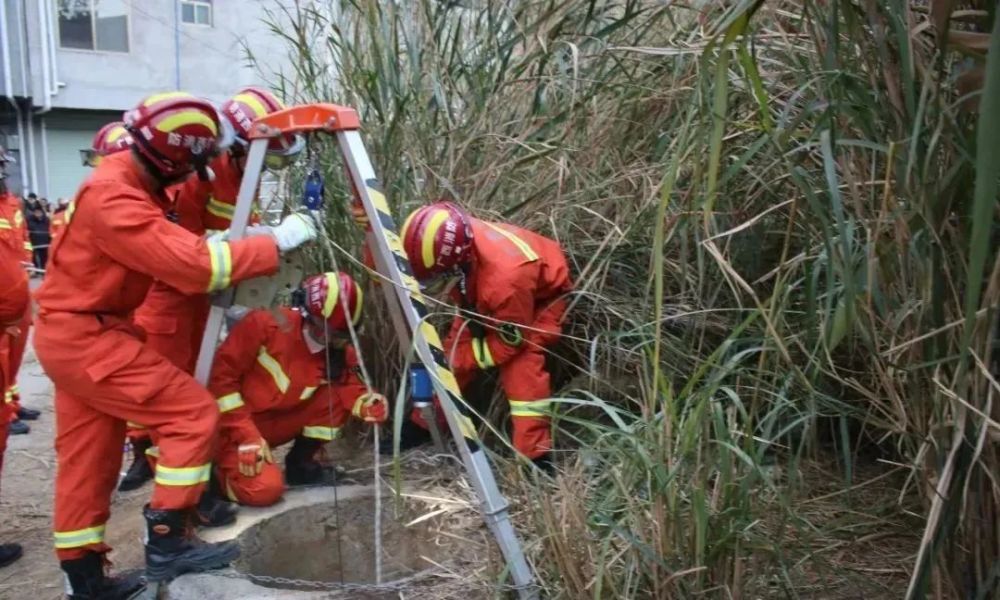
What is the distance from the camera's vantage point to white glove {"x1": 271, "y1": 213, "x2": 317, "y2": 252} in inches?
121

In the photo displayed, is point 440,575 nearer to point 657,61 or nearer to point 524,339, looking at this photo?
point 524,339

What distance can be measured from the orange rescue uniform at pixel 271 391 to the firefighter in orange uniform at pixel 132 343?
46 centimetres

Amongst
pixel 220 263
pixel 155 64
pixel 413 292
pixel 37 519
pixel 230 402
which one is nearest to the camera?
pixel 413 292

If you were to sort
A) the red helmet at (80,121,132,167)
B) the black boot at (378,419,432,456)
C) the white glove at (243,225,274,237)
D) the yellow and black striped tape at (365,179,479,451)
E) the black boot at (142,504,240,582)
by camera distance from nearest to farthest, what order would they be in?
the yellow and black striped tape at (365,179,479,451) < the black boot at (142,504,240,582) < the white glove at (243,225,274,237) < the black boot at (378,419,432,456) < the red helmet at (80,121,132,167)

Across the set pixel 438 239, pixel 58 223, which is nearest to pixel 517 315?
pixel 438 239

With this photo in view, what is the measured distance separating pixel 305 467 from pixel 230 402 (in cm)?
51

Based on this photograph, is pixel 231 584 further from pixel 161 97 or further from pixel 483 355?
pixel 161 97

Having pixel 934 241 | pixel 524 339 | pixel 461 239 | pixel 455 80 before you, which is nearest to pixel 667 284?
pixel 524 339

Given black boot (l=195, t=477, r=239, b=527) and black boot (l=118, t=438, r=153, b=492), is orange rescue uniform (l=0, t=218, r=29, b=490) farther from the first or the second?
black boot (l=195, t=477, r=239, b=527)

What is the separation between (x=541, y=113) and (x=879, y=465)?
2.10 metres

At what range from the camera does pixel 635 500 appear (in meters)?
2.38

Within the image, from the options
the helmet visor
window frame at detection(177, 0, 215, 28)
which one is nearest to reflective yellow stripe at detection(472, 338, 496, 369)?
the helmet visor

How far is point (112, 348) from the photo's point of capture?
3.05 meters

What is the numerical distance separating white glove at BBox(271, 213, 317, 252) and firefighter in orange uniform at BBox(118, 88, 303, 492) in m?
0.45
